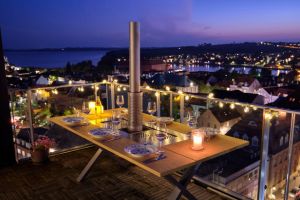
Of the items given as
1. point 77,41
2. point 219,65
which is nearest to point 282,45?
point 219,65

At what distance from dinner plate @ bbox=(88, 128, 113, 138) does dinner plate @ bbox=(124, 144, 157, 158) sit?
38 cm

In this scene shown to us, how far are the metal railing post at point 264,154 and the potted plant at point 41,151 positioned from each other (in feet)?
9.00

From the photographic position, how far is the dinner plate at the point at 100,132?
99.9 inches

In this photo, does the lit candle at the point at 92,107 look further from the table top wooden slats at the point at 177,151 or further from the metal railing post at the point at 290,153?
the metal railing post at the point at 290,153

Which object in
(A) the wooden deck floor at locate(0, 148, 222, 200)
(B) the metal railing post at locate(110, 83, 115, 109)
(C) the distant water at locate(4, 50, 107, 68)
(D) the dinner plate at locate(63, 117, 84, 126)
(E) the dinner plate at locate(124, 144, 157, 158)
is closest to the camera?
(E) the dinner plate at locate(124, 144, 157, 158)

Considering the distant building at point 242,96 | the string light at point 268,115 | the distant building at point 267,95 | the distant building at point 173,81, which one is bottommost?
the distant building at point 267,95

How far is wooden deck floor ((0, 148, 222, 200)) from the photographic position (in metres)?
3.16

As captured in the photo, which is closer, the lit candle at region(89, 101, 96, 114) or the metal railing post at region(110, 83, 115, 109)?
the lit candle at region(89, 101, 96, 114)

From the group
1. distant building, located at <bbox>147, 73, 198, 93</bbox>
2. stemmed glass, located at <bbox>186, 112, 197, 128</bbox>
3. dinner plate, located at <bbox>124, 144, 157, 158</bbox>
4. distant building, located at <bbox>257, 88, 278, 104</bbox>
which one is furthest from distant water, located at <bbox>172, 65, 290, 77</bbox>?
dinner plate, located at <bbox>124, 144, 157, 158</bbox>

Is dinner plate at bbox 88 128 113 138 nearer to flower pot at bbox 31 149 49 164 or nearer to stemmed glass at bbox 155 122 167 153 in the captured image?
stemmed glass at bbox 155 122 167 153

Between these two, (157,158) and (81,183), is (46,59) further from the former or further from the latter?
(157,158)

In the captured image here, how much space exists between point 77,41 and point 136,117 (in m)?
68.3

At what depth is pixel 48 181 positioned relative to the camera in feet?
11.5

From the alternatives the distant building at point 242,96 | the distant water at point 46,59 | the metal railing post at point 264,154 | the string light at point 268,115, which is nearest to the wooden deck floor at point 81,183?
the metal railing post at point 264,154
